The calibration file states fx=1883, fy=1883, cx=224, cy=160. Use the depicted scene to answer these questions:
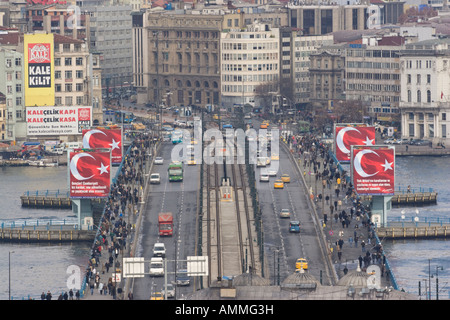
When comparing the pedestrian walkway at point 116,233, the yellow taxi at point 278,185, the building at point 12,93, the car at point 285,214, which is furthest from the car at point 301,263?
the building at point 12,93

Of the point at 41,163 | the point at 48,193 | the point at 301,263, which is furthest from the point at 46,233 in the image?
the point at 41,163

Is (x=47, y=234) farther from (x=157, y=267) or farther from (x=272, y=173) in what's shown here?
(x=272, y=173)

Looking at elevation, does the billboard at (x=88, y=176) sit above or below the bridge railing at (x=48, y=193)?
above

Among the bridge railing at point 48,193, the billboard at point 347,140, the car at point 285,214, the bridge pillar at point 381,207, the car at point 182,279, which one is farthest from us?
the bridge railing at point 48,193

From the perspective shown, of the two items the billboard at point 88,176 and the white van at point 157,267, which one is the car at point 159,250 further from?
the billboard at point 88,176
